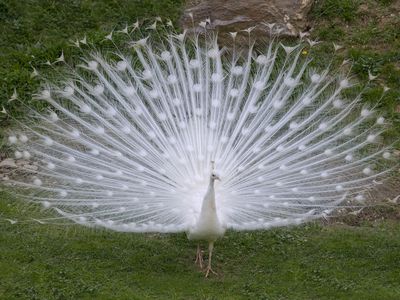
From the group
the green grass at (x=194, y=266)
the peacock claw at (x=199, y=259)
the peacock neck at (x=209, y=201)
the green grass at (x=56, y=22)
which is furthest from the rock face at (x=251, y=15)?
the peacock neck at (x=209, y=201)

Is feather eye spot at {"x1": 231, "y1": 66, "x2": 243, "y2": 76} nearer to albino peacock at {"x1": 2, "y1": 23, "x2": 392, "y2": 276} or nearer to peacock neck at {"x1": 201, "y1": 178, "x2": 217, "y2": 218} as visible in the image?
albino peacock at {"x1": 2, "y1": 23, "x2": 392, "y2": 276}

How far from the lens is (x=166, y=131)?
6863 mm

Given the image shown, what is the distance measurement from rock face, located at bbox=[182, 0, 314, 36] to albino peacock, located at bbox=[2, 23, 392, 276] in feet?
8.57

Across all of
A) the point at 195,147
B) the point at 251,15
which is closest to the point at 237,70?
the point at 195,147

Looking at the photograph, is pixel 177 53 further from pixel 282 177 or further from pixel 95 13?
pixel 95 13

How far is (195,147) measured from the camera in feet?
22.3

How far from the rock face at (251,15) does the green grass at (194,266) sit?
132 inches

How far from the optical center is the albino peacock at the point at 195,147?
6.52 m

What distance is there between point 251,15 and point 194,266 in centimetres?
415

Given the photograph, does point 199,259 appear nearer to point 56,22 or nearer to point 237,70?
point 237,70

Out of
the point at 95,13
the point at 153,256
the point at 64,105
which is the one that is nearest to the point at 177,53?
the point at 64,105

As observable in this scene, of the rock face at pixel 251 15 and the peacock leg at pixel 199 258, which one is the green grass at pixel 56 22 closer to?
the rock face at pixel 251 15

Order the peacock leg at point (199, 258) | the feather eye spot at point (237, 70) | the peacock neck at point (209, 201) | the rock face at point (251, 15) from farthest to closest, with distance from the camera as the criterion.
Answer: the rock face at point (251, 15) < the feather eye spot at point (237, 70) < the peacock leg at point (199, 258) < the peacock neck at point (209, 201)

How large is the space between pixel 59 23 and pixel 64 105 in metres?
3.76
